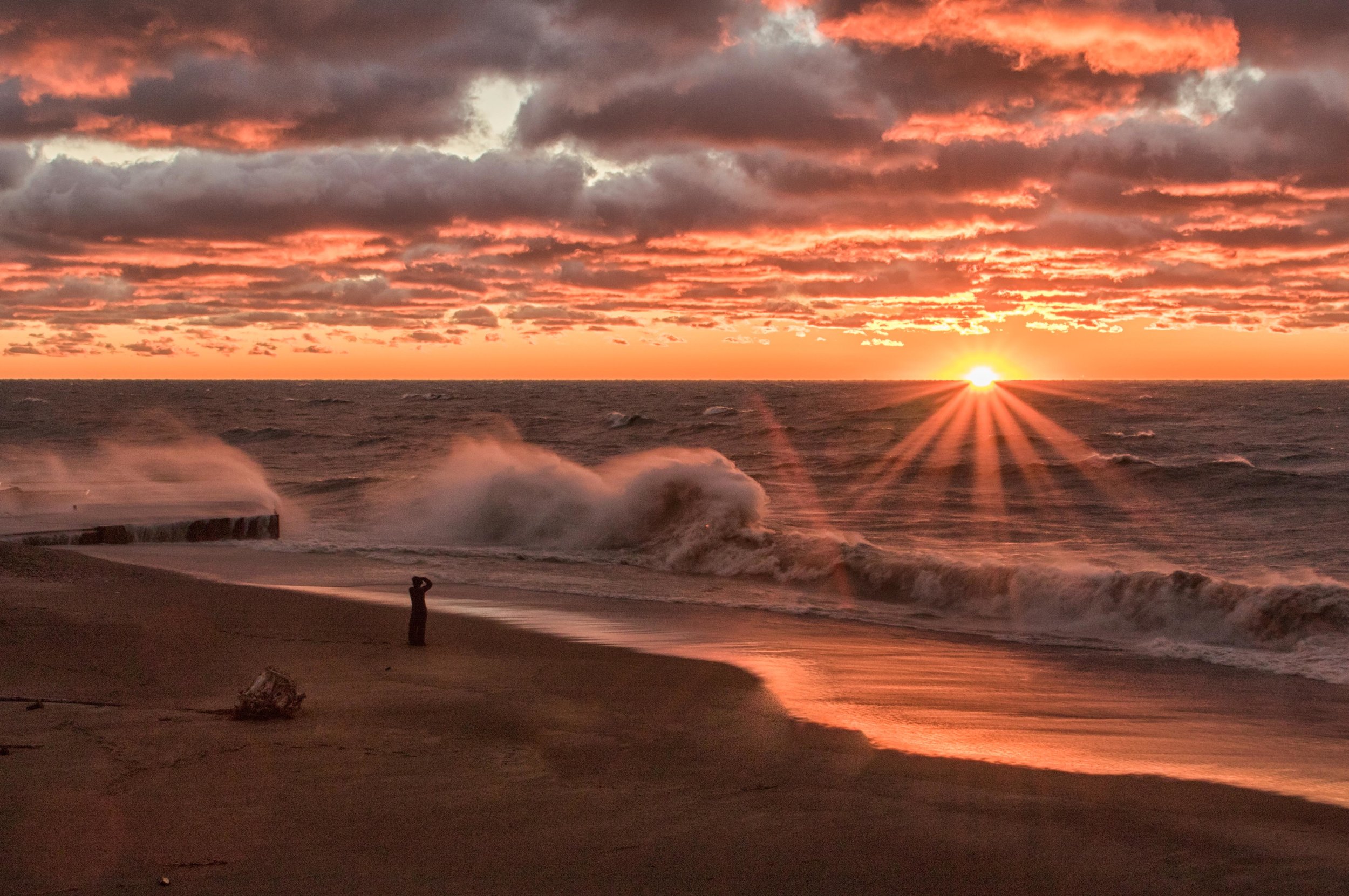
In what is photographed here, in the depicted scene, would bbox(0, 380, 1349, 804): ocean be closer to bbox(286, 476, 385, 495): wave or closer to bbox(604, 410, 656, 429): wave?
bbox(286, 476, 385, 495): wave

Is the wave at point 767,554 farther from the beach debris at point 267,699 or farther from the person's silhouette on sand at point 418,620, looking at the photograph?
the beach debris at point 267,699

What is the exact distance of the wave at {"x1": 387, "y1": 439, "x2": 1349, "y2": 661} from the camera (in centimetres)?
1296

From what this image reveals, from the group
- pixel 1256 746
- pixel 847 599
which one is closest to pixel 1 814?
pixel 1256 746

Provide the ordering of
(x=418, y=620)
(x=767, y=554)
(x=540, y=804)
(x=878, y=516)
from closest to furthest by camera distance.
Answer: (x=540, y=804) < (x=418, y=620) < (x=767, y=554) < (x=878, y=516)

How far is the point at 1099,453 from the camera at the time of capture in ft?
133

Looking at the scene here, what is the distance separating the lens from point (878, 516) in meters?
25.0

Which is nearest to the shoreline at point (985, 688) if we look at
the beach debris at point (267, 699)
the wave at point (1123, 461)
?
the beach debris at point (267, 699)

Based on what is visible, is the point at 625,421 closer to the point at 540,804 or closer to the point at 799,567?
the point at 799,567

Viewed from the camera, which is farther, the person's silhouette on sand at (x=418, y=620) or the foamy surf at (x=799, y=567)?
the foamy surf at (x=799, y=567)

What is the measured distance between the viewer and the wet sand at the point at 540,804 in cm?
455

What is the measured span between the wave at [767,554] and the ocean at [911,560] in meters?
0.05

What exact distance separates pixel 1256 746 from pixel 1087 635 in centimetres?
564

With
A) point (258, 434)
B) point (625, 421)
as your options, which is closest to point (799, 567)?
point (258, 434)

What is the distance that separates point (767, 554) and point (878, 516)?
285 inches
